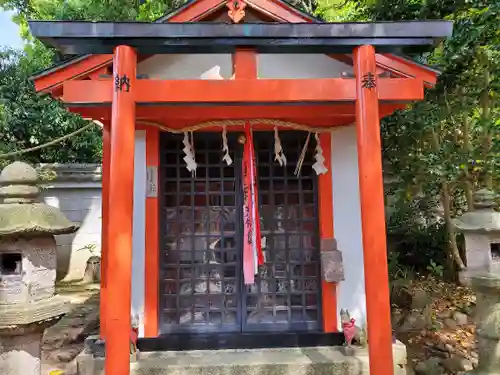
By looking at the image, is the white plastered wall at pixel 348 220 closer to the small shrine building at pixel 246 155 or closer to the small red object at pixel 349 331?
the small shrine building at pixel 246 155

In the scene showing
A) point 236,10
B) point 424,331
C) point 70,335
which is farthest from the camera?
point 70,335

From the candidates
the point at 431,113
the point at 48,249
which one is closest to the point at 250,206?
the point at 48,249

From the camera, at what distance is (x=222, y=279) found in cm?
591

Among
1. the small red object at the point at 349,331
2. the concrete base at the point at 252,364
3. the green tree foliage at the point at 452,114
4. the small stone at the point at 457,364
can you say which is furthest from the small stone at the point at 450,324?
the small red object at the point at 349,331

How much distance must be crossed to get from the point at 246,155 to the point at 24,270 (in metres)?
3.09

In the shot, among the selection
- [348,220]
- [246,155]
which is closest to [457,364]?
A: [348,220]

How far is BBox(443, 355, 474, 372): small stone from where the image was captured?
5.68 m

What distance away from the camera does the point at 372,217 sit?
407 cm

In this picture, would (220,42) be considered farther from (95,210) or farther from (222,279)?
(95,210)

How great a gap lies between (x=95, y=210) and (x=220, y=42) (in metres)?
10.9

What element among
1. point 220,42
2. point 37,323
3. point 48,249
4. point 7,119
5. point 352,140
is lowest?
point 37,323

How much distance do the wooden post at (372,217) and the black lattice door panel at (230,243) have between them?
77.6 inches

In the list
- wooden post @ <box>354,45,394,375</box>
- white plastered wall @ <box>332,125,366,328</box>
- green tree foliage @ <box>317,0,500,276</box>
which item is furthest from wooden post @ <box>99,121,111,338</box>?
green tree foliage @ <box>317,0,500,276</box>

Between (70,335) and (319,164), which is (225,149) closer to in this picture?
(319,164)
